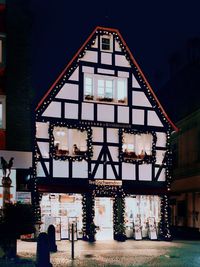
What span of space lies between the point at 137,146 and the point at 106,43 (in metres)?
6.06

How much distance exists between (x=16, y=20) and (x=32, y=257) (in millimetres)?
13611

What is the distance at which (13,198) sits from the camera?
2802 cm

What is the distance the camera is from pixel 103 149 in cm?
3023

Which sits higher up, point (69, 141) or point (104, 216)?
point (69, 141)

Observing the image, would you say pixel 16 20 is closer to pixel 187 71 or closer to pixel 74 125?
pixel 74 125

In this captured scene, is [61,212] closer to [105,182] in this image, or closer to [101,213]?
[101,213]

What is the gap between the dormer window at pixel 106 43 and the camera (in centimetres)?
3092

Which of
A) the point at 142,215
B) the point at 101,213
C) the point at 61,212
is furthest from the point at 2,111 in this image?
the point at 142,215

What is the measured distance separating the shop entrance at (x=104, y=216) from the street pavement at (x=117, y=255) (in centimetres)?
174

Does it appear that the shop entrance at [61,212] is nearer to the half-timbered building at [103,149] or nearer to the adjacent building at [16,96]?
the half-timbered building at [103,149]

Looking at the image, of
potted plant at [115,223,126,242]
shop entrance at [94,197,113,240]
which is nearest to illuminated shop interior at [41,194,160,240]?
shop entrance at [94,197,113,240]

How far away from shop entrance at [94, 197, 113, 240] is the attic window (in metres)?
8.38

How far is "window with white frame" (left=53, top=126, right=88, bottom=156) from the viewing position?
1158 inches

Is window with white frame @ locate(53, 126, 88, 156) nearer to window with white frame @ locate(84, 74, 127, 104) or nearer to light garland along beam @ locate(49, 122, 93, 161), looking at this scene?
light garland along beam @ locate(49, 122, 93, 161)
